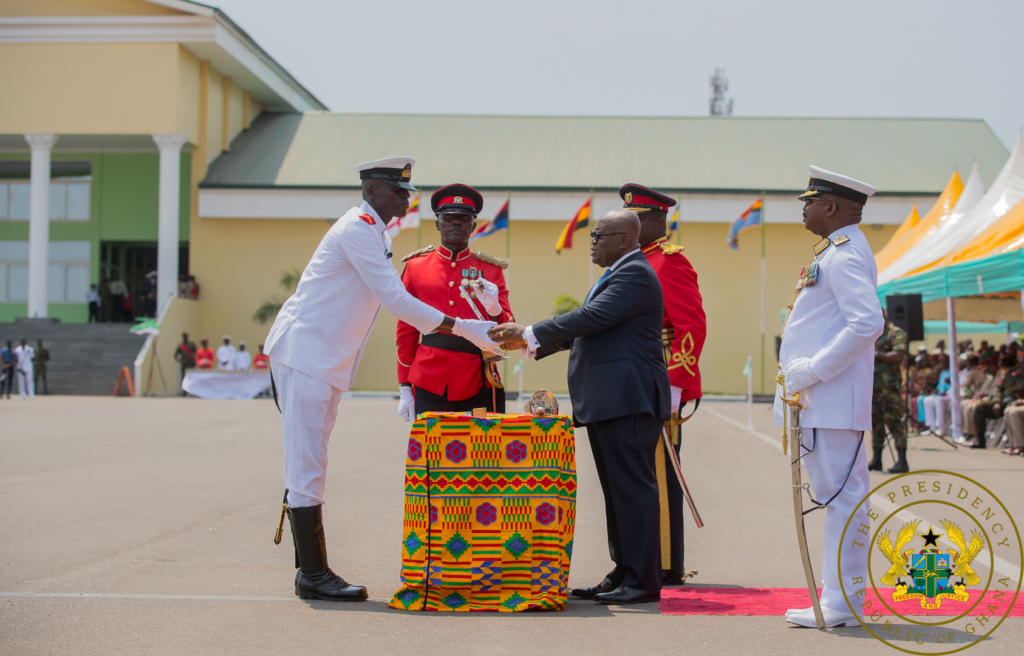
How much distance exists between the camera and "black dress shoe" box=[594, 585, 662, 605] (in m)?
4.82

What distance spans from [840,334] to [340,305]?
8.31ft

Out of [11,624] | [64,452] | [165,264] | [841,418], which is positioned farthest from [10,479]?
[165,264]

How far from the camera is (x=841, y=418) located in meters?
4.30

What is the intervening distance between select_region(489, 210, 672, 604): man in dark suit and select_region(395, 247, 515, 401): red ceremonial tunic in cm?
46

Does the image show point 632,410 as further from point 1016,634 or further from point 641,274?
point 1016,634

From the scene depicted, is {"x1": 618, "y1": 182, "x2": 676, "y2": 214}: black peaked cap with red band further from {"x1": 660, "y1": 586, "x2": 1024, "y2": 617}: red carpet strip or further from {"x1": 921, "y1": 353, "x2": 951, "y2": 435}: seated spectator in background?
{"x1": 921, "y1": 353, "x2": 951, "y2": 435}: seated spectator in background

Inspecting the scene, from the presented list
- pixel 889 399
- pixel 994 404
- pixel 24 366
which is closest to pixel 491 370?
pixel 889 399

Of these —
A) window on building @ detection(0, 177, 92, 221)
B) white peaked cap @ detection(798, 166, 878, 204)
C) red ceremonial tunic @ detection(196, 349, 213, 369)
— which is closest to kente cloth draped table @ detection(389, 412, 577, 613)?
white peaked cap @ detection(798, 166, 878, 204)

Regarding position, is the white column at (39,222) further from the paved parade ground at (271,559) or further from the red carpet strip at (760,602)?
the red carpet strip at (760,602)

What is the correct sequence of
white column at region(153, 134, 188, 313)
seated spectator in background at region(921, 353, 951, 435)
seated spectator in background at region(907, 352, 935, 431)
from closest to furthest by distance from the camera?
seated spectator in background at region(921, 353, 951, 435)
seated spectator in background at region(907, 352, 935, 431)
white column at region(153, 134, 188, 313)

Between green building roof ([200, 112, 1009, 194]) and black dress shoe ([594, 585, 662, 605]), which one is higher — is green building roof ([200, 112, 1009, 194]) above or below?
above

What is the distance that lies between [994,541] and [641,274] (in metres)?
2.06

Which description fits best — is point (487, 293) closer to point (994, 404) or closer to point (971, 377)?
point (994, 404)

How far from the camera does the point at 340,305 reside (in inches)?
201
